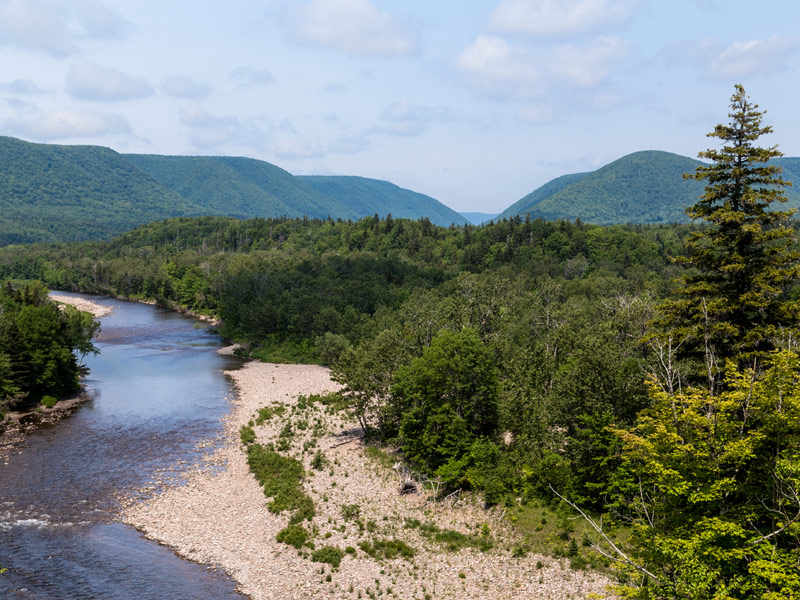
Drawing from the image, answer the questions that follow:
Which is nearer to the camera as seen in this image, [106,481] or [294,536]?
[294,536]

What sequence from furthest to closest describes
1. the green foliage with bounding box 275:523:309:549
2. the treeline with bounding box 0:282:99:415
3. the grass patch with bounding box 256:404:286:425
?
the grass patch with bounding box 256:404:286:425
the treeline with bounding box 0:282:99:415
the green foliage with bounding box 275:523:309:549

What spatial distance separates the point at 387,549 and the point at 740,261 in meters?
25.2

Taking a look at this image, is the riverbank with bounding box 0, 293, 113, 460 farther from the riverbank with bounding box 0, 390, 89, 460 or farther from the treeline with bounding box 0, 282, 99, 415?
the treeline with bounding box 0, 282, 99, 415

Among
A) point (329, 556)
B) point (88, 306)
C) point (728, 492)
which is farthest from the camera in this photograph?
point (88, 306)

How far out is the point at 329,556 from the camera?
110ft

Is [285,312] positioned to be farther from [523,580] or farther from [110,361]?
[523,580]

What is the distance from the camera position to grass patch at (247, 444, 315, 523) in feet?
132

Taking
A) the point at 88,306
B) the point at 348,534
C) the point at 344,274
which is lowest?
the point at 348,534

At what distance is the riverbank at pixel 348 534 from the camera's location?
3031 cm

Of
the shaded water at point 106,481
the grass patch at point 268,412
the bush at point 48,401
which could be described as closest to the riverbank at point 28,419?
the bush at point 48,401

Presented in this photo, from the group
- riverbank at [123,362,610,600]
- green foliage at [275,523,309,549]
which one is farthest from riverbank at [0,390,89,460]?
green foliage at [275,523,309,549]

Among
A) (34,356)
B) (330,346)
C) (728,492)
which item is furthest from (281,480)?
(330,346)

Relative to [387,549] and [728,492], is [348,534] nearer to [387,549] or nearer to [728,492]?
[387,549]

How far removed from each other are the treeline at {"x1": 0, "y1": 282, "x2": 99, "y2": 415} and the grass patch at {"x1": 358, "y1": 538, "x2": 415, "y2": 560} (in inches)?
1743
